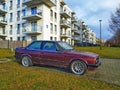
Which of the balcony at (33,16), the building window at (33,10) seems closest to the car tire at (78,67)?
the balcony at (33,16)

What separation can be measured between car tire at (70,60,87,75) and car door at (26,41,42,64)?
2.22m

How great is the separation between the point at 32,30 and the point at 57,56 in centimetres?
2784

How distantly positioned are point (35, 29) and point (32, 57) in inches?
1023

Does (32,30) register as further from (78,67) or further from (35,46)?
(78,67)

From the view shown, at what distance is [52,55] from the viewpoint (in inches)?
348

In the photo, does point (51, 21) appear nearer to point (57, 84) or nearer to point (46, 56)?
point (46, 56)

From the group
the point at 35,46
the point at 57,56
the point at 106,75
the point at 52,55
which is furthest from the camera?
the point at 35,46

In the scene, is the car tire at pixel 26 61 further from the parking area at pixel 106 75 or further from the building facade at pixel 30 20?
the building facade at pixel 30 20

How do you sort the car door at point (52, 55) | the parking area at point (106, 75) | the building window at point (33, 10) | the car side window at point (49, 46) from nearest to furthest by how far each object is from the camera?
the parking area at point (106, 75), the car door at point (52, 55), the car side window at point (49, 46), the building window at point (33, 10)

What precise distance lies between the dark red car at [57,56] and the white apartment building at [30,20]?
24688 mm

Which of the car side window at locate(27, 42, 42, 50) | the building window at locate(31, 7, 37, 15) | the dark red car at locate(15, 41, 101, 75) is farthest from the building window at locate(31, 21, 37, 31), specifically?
the car side window at locate(27, 42, 42, 50)

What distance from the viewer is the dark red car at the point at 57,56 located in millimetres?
8023

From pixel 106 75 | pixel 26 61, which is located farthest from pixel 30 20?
pixel 106 75

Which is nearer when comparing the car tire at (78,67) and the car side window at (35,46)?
the car tire at (78,67)
